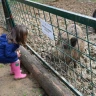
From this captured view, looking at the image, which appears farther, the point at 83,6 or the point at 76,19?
the point at 83,6

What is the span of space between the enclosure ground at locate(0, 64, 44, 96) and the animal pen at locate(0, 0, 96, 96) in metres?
0.34

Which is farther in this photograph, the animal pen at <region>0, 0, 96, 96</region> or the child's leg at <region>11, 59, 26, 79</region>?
the child's leg at <region>11, 59, 26, 79</region>

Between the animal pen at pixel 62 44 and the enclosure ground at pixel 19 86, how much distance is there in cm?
34

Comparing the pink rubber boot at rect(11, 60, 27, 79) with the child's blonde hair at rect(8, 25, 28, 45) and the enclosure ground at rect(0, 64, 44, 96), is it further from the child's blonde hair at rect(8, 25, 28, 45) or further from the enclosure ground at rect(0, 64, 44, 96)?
the child's blonde hair at rect(8, 25, 28, 45)

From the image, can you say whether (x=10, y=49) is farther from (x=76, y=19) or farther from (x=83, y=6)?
(x=83, y=6)

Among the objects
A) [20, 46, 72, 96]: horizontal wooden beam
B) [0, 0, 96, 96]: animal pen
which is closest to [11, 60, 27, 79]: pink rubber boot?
[20, 46, 72, 96]: horizontal wooden beam

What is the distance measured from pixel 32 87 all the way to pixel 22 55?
846mm

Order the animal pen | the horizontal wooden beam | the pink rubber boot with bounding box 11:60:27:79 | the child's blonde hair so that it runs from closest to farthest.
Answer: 1. the animal pen
2. the horizontal wooden beam
3. the child's blonde hair
4. the pink rubber boot with bounding box 11:60:27:79

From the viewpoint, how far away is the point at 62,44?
333 centimetres

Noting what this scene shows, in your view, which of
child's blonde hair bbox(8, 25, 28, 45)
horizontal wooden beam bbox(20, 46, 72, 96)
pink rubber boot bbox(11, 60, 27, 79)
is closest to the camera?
horizontal wooden beam bbox(20, 46, 72, 96)

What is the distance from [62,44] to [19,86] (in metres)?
0.98

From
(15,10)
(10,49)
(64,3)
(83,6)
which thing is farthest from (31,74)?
(64,3)

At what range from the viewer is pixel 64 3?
9.76 m

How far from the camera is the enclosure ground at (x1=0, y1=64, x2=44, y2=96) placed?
11.4ft
